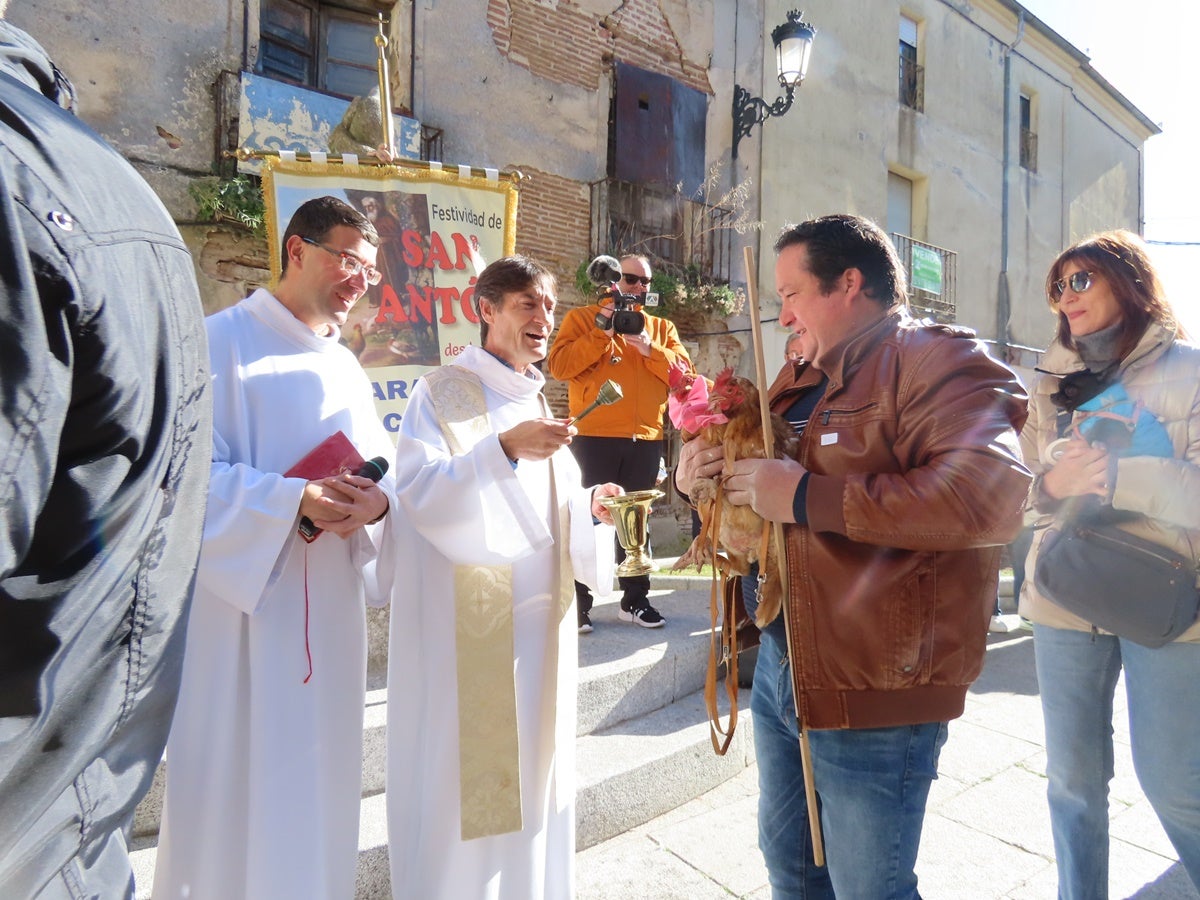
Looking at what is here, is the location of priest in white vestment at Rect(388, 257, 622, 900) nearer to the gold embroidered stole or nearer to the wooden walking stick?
the gold embroidered stole

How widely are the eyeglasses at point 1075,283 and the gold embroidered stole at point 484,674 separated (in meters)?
A: 1.71

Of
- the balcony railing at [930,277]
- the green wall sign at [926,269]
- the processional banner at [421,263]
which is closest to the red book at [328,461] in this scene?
the processional banner at [421,263]

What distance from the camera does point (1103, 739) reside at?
6.56 feet

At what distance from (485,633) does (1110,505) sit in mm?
1687

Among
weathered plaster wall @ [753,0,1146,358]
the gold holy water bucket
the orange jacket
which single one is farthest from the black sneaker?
weathered plaster wall @ [753,0,1146,358]

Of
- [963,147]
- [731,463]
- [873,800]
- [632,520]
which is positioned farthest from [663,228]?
[873,800]

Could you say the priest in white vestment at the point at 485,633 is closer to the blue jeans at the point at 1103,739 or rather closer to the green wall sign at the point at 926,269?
the blue jeans at the point at 1103,739

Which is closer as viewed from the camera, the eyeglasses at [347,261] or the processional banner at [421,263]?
the eyeglasses at [347,261]

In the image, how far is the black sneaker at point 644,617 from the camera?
4.44 metres

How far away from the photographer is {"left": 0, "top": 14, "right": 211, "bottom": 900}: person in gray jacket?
0.67m

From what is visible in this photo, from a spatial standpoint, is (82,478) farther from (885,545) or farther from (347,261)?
(347,261)

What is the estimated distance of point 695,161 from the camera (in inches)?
413

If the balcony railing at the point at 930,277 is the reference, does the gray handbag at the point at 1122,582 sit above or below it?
below

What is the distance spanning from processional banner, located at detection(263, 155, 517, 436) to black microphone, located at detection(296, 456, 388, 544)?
227 centimetres
